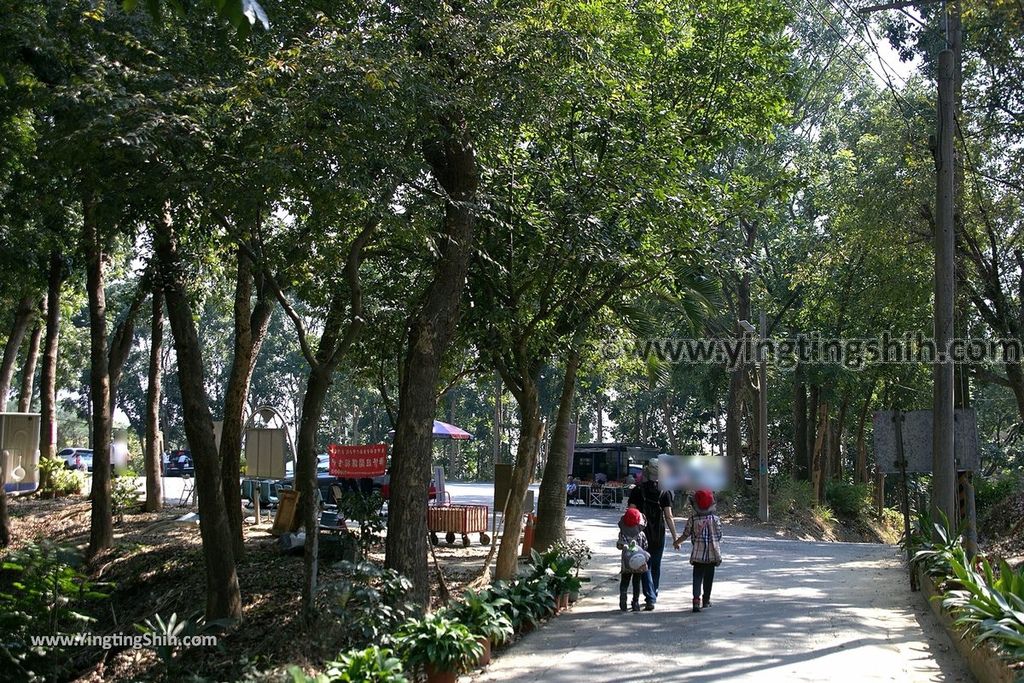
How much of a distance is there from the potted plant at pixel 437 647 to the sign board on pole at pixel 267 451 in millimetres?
9732

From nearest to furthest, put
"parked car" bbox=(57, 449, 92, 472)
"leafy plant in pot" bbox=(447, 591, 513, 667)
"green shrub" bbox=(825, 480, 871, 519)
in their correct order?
"leafy plant in pot" bbox=(447, 591, 513, 667) < "green shrub" bbox=(825, 480, 871, 519) < "parked car" bbox=(57, 449, 92, 472)

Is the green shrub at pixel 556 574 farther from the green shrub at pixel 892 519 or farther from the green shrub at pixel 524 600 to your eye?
the green shrub at pixel 892 519

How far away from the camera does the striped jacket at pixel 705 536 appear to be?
38.9ft

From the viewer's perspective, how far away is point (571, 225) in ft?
Result: 42.4

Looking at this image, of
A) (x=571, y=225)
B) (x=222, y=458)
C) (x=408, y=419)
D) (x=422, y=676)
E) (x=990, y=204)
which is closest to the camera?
(x=422, y=676)

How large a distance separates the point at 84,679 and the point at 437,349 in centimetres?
532

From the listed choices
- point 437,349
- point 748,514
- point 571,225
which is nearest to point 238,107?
point 437,349

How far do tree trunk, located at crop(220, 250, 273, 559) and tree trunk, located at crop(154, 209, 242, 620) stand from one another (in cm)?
274

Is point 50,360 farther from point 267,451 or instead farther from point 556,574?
point 556,574

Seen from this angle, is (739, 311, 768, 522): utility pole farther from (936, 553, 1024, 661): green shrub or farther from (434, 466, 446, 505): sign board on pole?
(936, 553, 1024, 661): green shrub

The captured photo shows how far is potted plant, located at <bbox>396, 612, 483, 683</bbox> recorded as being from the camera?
8555 millimetres

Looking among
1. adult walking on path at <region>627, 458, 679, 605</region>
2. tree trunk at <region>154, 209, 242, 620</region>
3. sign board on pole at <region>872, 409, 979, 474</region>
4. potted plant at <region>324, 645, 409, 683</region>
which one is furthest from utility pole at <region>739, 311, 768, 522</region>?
potted plant at <region>324, 645, 409, 683</region>

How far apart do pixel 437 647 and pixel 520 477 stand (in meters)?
4.90

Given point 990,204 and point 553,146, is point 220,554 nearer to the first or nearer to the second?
point 553,146
